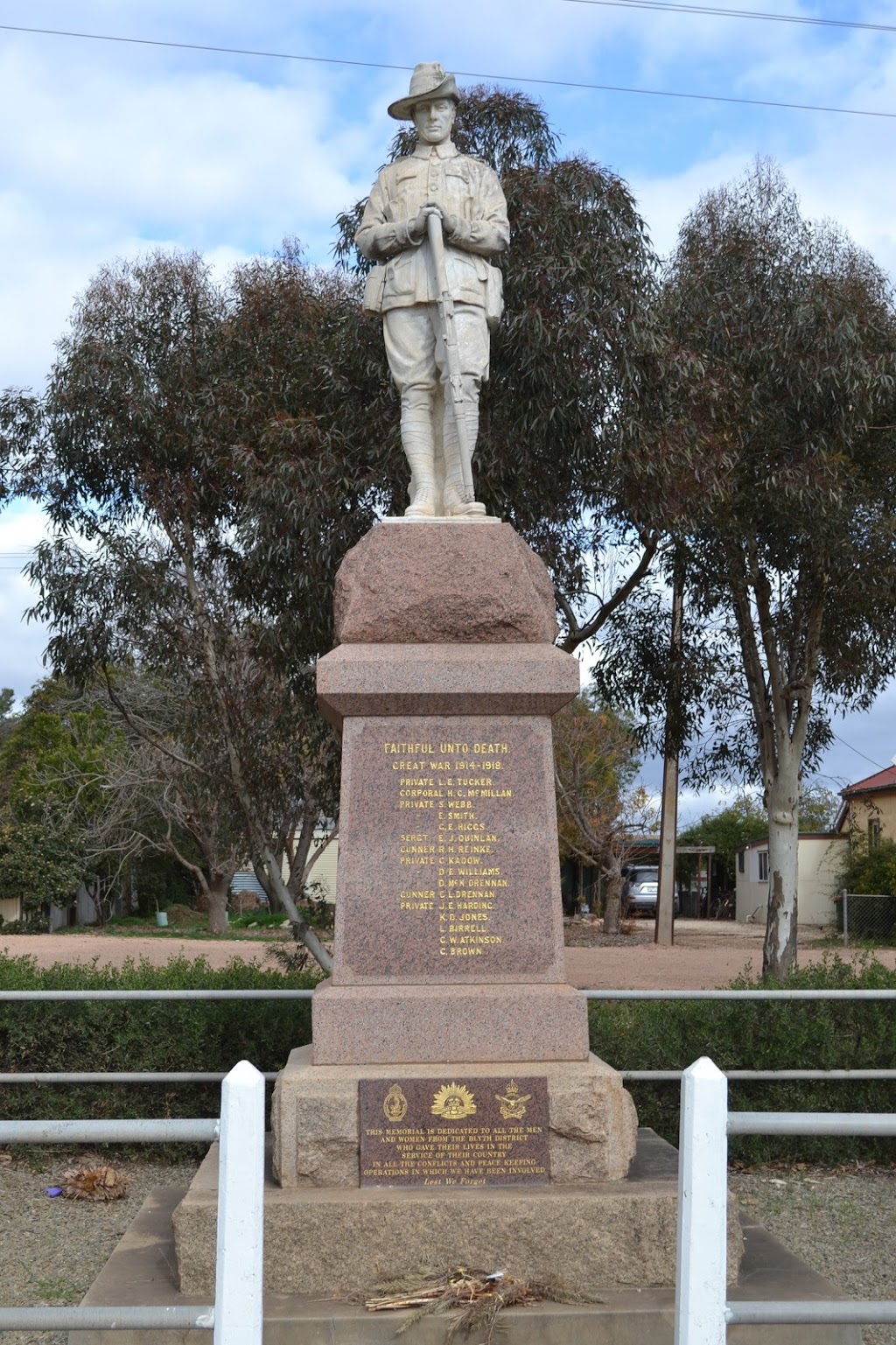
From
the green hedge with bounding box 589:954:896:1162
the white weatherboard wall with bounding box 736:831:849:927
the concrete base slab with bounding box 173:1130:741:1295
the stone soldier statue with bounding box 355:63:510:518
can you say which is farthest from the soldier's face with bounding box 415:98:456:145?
the white weatherboard wall with bounding box 736:831:849:927

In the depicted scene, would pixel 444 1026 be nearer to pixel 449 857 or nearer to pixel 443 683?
pixel 449 857

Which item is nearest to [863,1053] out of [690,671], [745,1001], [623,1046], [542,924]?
[745,1001]

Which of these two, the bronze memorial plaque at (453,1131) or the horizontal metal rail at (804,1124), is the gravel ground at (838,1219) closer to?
the bronze memorial plaque at (453,1131)

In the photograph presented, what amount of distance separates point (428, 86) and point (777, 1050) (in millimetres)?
5726

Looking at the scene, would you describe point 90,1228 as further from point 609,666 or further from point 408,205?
point 609,666

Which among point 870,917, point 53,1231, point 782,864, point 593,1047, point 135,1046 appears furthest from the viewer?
point 870,917

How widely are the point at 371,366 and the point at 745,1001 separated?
18.8 ft

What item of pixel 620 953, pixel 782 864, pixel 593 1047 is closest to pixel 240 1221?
pixel 593 1047

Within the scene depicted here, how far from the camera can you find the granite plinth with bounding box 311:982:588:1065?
5203 millimetres

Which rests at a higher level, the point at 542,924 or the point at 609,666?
the point at 609,666

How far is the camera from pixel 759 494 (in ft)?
45.4

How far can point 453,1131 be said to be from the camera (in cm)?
502

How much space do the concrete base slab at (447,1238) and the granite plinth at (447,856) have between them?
2.94ft

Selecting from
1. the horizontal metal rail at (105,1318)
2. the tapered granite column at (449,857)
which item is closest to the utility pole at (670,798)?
the tapered granite column at (449,857)
